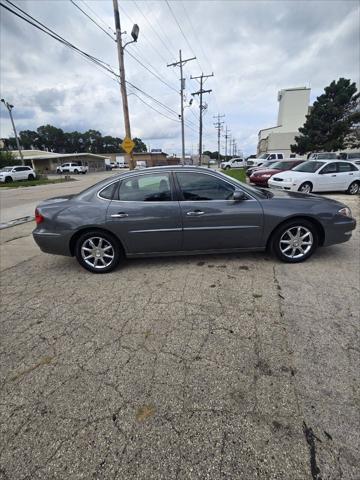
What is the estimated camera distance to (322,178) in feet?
33.2

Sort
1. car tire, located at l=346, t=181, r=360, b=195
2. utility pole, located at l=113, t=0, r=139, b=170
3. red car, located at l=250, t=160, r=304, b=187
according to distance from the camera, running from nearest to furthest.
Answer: car tire, located at l=346, t=181, r=360, b=195 → utility pole, located at l=113, t=0, r=139, b=170 → red car, located at l=250, t=160, r=304, b=187

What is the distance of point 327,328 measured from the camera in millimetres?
2367

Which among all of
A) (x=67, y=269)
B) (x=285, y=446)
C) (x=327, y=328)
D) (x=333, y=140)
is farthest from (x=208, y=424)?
(x=333, y=140)

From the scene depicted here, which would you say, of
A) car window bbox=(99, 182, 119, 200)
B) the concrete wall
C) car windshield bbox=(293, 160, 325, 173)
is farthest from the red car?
the concrete wall

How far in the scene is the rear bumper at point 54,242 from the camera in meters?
3.56

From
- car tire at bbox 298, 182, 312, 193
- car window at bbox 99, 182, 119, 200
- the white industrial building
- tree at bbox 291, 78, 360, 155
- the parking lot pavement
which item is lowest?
the parking lot pavement

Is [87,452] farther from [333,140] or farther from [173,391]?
[333,140]

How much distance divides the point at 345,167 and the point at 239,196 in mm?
9472

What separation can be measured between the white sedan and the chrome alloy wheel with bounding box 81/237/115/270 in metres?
8.46

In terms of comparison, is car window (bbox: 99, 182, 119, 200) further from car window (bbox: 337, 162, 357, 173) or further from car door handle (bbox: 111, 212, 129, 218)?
car window (bbox: 337, 162, 357, 173)

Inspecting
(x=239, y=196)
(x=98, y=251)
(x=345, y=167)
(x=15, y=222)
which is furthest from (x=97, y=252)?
(x=345, y=167)

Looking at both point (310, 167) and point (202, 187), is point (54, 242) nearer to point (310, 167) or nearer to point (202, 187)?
point (202, 187)

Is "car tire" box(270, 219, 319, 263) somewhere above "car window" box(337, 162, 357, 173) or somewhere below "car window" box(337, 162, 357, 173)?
below

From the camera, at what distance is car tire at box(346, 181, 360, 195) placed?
34.8 ft
